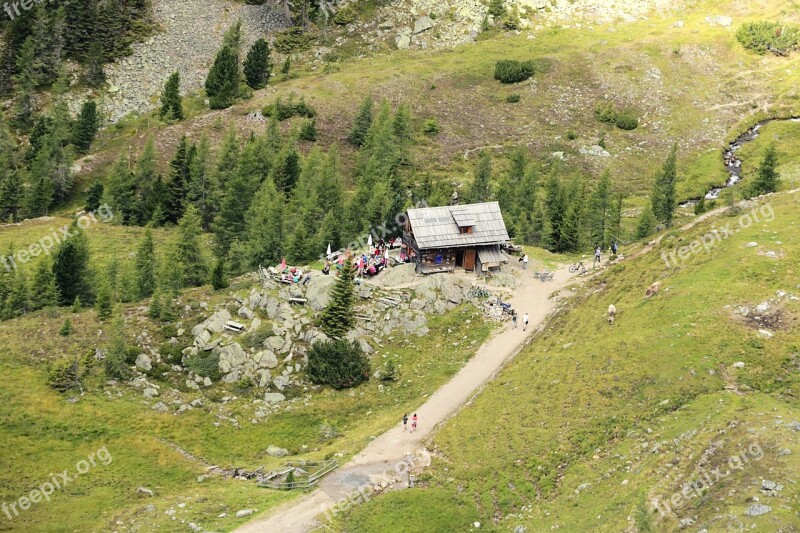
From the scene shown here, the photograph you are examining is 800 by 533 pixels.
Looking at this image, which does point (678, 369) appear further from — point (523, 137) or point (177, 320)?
point (523, 137)

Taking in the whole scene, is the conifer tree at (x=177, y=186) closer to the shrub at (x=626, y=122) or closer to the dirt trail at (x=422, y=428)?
the dirt trail at (x=422, y=428)

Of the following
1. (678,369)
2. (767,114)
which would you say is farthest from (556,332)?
(767,114)

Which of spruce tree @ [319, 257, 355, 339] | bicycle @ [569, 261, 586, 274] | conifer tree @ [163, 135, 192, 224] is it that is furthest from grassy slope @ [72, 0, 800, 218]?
spruce tree @ [319, 257, 355, 339]

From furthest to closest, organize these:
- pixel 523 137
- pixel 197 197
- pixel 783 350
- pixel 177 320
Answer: pixel 523 137 → pixel 197 197 → pixel 177 320 → pixel 783 350

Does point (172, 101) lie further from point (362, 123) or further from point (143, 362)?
point (143, 362)

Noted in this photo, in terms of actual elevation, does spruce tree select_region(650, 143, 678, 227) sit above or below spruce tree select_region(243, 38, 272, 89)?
below

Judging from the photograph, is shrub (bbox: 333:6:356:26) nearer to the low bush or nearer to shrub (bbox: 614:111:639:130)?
the low bush

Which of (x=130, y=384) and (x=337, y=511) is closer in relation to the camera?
(x=337, y=511)
